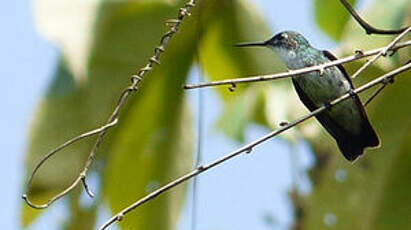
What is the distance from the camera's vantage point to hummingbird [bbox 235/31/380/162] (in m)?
4.24

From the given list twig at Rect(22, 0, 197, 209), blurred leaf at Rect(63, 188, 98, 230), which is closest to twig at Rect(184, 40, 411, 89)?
twig at Rect(22, 0, 197, 209)

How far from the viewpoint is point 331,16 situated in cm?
528

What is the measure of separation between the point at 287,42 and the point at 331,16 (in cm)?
79

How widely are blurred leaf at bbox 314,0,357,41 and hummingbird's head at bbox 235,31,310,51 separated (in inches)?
24.0

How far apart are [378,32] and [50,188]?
A: 224 centimetres

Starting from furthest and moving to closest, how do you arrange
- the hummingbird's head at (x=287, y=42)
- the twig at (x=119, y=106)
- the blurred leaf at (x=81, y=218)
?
the blurred leaf at (x=81, y=218)
the hummingbird's head at (x=287, y=42)
the twig at (x=119, y=106)

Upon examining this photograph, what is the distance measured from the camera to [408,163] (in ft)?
16.0

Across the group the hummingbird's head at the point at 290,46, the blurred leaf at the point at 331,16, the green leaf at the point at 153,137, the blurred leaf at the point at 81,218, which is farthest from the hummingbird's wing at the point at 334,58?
the blurred leaf at the point at 81,218

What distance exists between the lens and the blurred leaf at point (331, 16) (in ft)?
17.1

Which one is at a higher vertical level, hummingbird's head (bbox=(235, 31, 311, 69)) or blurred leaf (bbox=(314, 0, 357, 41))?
blurred leaf (bbox=(314, 0, 357, 41))

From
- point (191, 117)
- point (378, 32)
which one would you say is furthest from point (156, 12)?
point (378, 32)

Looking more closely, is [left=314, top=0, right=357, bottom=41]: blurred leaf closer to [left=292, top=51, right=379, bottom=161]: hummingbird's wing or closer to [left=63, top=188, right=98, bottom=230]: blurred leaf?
[left=292, top=51, right=379, bottom=161]: hummingbird's wing

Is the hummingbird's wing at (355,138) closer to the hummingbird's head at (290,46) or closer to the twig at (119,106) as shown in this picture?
the hummingbird's head at (290,46)

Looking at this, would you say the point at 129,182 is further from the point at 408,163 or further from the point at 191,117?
the point at 408,163
